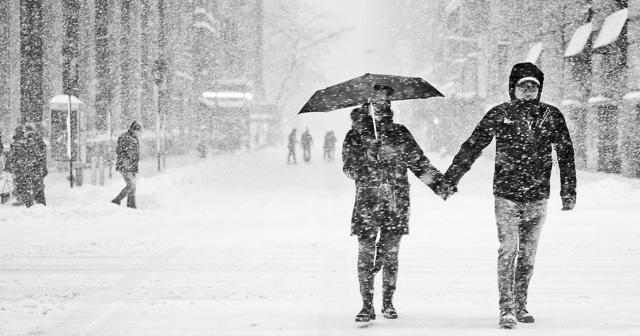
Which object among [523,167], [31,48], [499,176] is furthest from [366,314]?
[31,48]

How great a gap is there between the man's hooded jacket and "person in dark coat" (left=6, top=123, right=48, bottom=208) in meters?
12.7

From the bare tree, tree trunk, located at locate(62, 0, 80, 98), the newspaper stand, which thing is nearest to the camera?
the newspaper stand

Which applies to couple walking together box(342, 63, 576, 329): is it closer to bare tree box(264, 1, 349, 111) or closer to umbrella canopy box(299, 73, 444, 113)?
umbrella canopy box(299, 73, 444, 113)

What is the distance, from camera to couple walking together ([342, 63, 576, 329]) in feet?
18.9

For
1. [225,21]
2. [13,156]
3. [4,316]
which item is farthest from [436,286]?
[225,21]

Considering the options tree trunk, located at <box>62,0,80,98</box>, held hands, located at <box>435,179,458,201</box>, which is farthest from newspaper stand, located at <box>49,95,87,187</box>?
held hands, located at <box>435,179,458,201</box>

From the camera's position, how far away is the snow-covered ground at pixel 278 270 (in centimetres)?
614

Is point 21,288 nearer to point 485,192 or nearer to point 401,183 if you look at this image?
point 401,183

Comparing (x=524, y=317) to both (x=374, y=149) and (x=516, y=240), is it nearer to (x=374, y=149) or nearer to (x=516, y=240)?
(x=516, y=240)

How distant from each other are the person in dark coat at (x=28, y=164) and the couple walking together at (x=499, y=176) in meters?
12.0

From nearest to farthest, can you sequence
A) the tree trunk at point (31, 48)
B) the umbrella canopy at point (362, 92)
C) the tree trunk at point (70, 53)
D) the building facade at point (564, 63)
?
the umbrella canopy at point (362, 92) → the tree trunk at point (31, 48) → the tree trunk at point (70, 53) → the building facade at point (564, 63)

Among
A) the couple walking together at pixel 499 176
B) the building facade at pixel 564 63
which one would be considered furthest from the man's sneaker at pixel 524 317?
the building facade at pixel 564 63

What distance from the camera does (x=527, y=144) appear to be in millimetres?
5781

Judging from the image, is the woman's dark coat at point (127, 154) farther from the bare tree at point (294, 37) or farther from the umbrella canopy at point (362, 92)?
the bare tree at point (294, 37)
